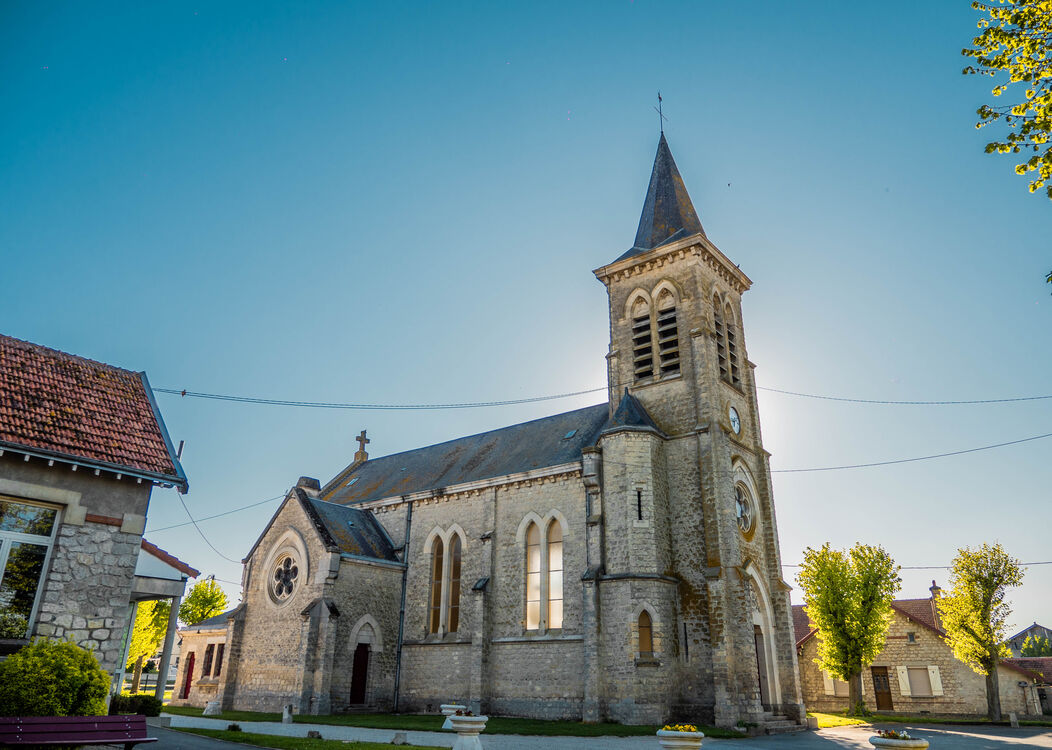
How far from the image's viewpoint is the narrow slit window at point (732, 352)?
28438 millimetres

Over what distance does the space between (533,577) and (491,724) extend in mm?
5674

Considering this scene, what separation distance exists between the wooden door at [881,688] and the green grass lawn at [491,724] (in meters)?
21.3

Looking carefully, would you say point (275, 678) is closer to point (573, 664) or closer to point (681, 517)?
point (573, 664)

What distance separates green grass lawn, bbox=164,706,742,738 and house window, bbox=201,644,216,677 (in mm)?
4402

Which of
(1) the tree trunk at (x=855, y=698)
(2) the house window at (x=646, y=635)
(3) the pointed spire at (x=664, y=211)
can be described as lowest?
(1) the tree trunk at (x=855, y=698)

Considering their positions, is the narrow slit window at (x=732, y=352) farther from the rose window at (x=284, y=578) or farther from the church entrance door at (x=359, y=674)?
the rose window at (x=284, y=578)

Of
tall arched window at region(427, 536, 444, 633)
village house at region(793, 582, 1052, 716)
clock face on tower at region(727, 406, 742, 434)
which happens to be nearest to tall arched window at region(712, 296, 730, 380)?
clock face on tower at region(727, 406, 742, 434)

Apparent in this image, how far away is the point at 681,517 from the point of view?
23.8m

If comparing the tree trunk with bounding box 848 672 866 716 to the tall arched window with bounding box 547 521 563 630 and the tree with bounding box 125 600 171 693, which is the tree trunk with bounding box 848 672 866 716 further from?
the tree with bounding box 125 600 171 693

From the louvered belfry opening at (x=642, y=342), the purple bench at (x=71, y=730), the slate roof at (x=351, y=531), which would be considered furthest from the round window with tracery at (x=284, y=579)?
the purple bench at (x=71, y=730)

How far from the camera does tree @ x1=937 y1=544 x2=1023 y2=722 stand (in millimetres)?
30125

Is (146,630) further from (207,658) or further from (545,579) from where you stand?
(545,579)

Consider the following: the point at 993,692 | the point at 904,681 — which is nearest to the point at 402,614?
the point at 904,681

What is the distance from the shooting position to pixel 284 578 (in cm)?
2778
